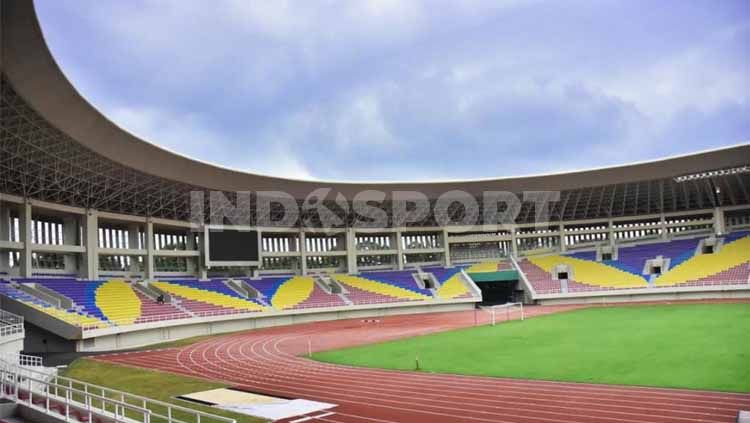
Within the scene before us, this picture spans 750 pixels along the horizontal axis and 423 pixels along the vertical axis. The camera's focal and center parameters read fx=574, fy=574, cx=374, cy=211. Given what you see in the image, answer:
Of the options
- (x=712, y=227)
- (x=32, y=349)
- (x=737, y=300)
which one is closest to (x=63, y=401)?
(x=32, y=349)

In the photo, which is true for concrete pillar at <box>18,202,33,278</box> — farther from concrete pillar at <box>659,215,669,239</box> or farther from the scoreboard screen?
concrete pillar at <box>659,215,669,239</box>

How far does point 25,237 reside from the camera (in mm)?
33719

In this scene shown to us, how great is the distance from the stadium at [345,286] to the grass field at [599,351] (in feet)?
0.60

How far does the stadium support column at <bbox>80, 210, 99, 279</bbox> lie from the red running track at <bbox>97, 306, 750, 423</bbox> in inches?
611

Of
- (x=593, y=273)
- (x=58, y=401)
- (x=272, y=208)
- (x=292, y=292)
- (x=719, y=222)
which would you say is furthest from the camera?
(x=593, y=273)

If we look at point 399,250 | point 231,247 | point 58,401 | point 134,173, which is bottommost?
point 58,401

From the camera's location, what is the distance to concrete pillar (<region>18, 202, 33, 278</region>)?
33625 mm

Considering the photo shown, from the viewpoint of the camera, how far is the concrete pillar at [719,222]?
172 feet

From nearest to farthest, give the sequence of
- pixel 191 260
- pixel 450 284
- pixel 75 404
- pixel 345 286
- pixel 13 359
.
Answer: pixel 75 404 < pixel 13 359 < pixel 191 260 < pixel 345 286 < pixel 450 284

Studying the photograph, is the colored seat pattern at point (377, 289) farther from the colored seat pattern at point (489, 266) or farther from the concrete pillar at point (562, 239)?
the concrete pillar at point (562, 239)

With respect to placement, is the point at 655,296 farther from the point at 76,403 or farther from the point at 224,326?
the point at 76,403

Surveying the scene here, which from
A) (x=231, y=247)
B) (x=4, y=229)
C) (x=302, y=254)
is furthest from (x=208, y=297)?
(x=4, y=229)

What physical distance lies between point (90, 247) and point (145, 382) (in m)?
22.2

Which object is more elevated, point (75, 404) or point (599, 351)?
point (75, 404)
